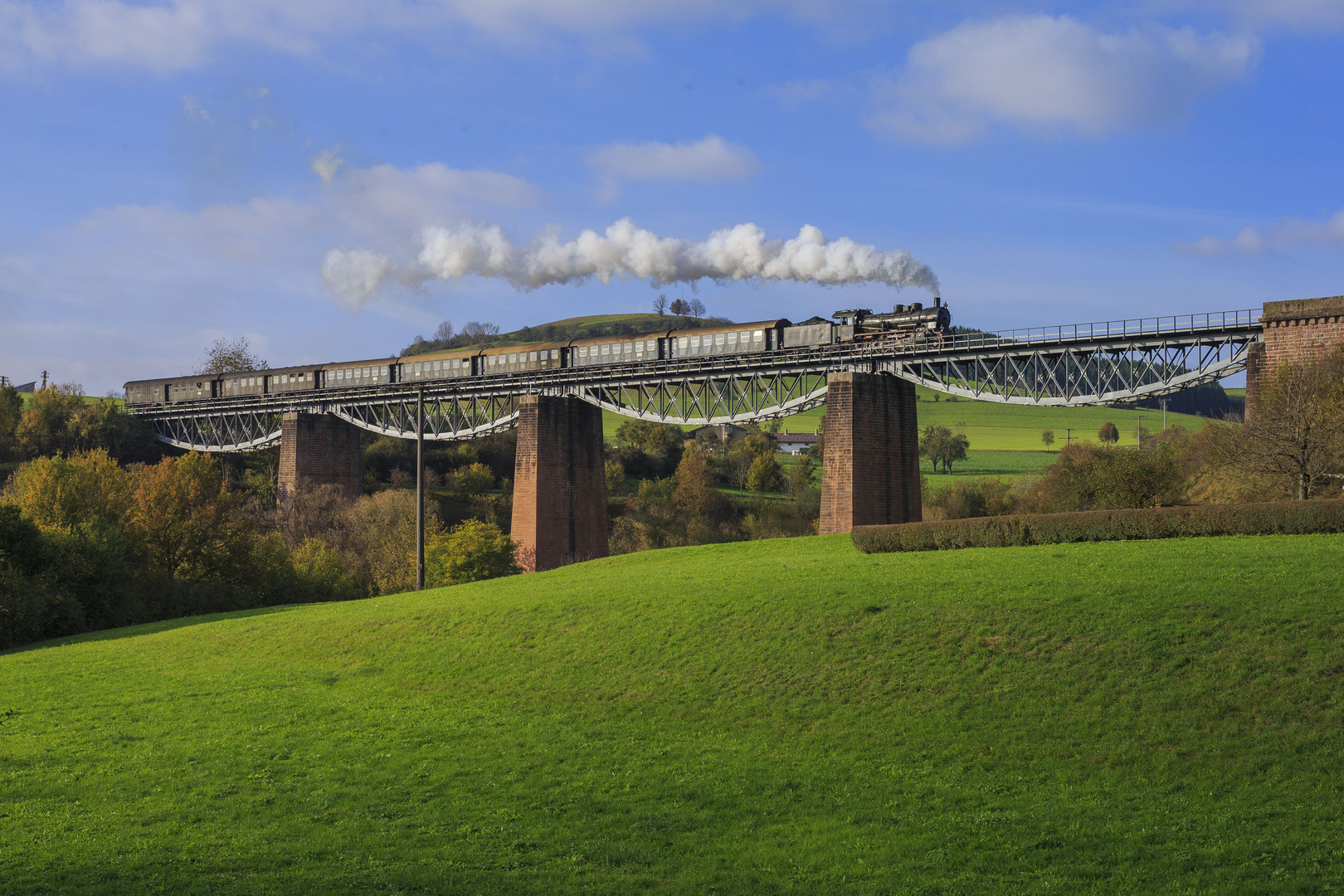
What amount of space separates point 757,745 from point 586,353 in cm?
5003

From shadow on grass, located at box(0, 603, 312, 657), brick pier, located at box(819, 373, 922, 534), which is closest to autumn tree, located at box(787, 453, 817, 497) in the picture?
brick pier, located at box(819, 373, 922, 534)

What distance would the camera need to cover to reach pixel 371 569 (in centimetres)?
6556

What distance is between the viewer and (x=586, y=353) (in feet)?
214

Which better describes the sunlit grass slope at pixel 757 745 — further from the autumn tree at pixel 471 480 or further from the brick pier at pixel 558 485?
the autumn tree at pixel 471 480

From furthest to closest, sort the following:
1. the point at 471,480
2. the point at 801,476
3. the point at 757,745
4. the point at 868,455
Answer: the point at 801,476 → the point at 471,480 → the point at 868,455 → the point at 757,745

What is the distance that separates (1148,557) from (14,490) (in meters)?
71.7

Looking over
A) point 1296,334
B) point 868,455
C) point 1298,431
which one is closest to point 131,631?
point 868,455

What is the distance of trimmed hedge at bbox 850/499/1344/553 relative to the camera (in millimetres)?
28078

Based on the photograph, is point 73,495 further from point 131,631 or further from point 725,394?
point 725,394

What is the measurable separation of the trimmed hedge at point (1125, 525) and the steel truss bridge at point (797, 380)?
1558 centimetres

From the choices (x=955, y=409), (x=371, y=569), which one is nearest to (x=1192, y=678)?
(x=371, y=569)

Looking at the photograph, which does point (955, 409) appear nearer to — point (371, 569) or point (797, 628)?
point (371, 569)

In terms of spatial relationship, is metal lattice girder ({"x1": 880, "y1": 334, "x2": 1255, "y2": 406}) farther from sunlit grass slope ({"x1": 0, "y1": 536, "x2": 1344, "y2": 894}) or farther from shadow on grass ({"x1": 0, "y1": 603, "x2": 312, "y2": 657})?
shadow on grass ({"x1": 0, "y1": 603, "x2": 312, "y2": 657})

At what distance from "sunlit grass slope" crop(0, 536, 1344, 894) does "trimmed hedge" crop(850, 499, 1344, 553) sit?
1.43 meters
